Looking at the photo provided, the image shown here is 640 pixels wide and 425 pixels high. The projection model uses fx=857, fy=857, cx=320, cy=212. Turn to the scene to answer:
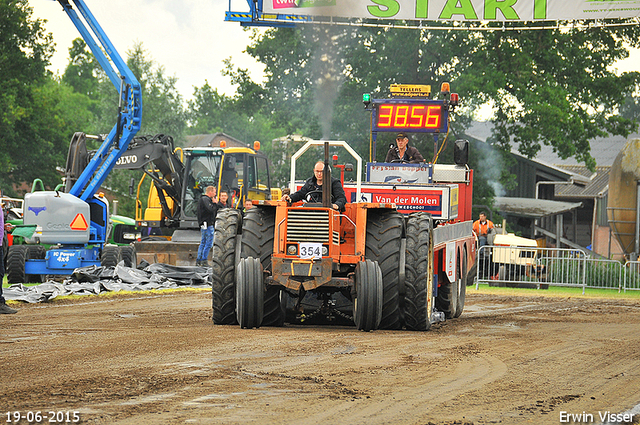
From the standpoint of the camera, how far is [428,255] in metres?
10.6

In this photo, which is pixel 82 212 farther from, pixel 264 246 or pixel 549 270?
pixel 549 270

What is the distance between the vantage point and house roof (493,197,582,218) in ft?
115

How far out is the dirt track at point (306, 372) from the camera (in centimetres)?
577

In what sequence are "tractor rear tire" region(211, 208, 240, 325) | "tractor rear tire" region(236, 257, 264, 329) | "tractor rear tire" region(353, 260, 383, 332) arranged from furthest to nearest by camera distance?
"tractor rear tire" region(211, 208, 240, 325) < "tractor rear tire" region(236, 257, 264, 329) < "tractor rear tire" region(353, 260, 383, 332)

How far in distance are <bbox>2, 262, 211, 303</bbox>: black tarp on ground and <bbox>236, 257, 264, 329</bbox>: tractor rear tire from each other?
18.2ft

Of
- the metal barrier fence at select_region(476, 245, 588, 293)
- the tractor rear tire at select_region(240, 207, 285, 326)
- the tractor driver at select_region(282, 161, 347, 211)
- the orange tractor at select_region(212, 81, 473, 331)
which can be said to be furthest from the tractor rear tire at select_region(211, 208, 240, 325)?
the metal barrier fence at select_region(476, 245, 588, 293)

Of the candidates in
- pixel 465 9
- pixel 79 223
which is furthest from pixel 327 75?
pixel 79 223

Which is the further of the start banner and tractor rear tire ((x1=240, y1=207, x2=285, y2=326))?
the start banner

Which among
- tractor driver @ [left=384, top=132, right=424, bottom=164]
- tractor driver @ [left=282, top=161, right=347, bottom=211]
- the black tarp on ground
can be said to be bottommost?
the black tarp on ground

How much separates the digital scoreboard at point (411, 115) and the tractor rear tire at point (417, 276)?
474 cm

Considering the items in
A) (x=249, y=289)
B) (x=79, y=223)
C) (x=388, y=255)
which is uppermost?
(x=79, y=223)

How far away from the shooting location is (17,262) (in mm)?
17375

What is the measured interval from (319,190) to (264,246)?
1065 mm

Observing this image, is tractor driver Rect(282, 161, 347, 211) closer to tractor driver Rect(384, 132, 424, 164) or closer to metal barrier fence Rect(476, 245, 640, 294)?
tractor driver Rect(384, 132, 424, 164)
